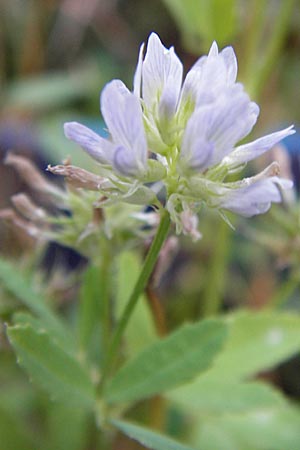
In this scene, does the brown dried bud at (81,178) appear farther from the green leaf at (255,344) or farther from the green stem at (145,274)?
the green leaf at (255,344)

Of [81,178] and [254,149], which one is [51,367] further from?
[254,149]

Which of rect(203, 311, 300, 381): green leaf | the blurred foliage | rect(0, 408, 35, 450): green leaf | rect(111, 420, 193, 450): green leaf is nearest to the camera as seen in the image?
rect(111, 420, 193, 450): green leaf

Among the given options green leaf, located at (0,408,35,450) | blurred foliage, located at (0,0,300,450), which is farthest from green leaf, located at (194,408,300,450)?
green leaf, located at (0,408,35,450)

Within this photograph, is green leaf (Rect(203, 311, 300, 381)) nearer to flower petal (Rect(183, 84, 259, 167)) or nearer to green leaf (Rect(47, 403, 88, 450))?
green leaf (Rect(47, 403, 88, 450))

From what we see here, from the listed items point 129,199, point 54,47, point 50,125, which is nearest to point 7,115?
point 50,125

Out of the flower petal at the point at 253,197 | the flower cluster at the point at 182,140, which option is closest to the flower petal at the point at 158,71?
the flower cluster at the point at 182,140

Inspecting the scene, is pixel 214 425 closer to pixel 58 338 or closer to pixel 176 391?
pixel 176 391
